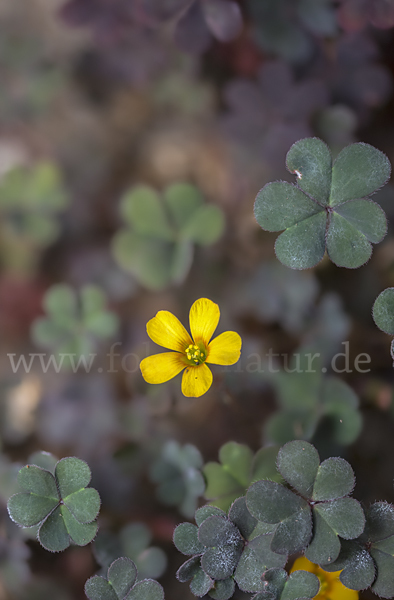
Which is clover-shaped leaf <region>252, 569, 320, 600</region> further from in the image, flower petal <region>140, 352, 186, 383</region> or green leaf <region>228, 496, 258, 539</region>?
flower petal <region>140, 352, 186, 383</region>

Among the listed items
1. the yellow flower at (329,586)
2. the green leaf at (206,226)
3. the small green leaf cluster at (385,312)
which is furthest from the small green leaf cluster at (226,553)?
the green leaf at (206,226)

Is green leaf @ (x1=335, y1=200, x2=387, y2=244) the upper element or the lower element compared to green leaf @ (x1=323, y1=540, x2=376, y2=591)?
upper

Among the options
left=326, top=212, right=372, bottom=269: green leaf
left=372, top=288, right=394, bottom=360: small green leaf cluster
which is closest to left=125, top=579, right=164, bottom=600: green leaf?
left=372, top=288, right=394, bottom=360: small green leaf cluster

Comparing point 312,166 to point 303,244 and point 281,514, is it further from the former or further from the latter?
point 281,514

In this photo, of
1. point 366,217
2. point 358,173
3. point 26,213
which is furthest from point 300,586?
point 26,213

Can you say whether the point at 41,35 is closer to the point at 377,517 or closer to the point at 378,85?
the point at 378,85

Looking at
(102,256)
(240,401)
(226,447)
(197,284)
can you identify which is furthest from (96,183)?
(226,447)

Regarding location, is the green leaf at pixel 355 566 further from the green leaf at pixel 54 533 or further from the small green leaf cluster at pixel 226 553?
the green leaf at pixel 54 533

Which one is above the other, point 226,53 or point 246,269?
point 226,53
